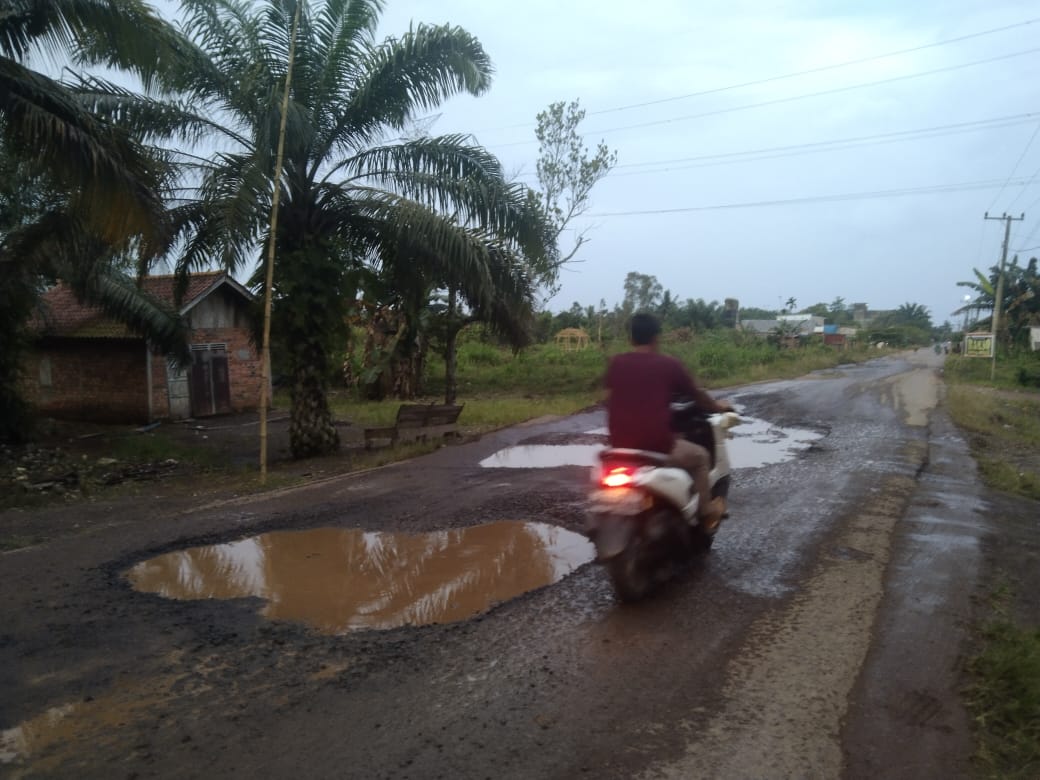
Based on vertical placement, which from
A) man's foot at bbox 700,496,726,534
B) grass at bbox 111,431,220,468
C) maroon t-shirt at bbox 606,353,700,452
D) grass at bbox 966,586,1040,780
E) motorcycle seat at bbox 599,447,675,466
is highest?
maroon t-shirt at bbox 606,353,700,452

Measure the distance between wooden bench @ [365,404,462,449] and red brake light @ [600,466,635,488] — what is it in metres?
8.13

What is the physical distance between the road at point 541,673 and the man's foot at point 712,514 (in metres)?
0.31

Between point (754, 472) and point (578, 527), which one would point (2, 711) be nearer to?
point (578, 527)

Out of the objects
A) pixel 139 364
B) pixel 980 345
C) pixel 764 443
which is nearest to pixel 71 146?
pixel 764 443

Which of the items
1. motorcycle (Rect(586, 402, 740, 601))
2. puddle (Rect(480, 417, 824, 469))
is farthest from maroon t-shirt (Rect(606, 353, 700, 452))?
puddle (Rect(480, 417, 824, 469))

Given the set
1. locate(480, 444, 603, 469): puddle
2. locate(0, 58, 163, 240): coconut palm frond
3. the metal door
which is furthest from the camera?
the metal door

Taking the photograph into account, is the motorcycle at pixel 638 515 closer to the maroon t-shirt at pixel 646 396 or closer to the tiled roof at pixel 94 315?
the maroon t-shirt at pixel 646 396

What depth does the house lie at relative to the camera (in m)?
20.1

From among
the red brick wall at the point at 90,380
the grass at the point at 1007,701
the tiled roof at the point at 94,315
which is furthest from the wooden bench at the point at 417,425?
the grass at the point at 1007,701

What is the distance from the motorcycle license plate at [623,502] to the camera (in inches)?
203

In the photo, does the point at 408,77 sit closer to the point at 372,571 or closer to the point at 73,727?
the point at 372,571

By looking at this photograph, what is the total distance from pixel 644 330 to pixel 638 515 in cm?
138

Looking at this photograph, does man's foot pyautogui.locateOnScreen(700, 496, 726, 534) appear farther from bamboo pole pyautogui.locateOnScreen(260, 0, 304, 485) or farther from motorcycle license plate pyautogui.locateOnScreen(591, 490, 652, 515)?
bamboo pole pyautogui.locateOnScreen(260, 0, 304, 485)

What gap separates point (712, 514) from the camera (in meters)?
6.12
